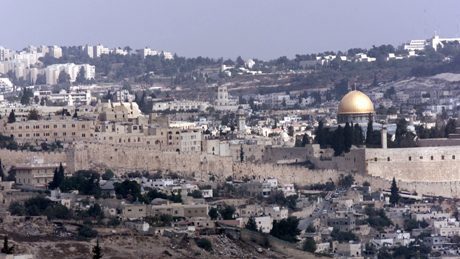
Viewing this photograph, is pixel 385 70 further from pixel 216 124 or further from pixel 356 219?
pixel 356 219

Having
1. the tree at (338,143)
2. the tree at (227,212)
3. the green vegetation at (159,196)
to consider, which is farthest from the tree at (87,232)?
the tree at (338,143)

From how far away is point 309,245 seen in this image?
6038 cm

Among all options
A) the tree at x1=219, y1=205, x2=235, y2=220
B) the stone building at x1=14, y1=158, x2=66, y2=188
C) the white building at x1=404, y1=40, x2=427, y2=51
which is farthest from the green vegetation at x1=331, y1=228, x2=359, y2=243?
the white building at x1=404, y1=40, x2=427, y2=51

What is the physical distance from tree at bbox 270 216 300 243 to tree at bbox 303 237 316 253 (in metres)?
0.34

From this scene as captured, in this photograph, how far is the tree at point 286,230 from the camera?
6121 cm

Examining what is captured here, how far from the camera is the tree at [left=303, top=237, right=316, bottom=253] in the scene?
5965cm

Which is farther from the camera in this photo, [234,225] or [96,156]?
[96,156]

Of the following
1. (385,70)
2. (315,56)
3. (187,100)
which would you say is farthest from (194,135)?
(315,56)

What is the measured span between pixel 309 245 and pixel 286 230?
1.58 metres

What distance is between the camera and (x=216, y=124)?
9706 cm

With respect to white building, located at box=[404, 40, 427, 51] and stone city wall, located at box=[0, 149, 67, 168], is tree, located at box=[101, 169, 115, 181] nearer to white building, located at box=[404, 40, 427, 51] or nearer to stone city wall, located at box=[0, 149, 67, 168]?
stone city wall, located at box=[0, 149, 67, 168]

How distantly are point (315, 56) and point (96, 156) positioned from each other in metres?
79.7

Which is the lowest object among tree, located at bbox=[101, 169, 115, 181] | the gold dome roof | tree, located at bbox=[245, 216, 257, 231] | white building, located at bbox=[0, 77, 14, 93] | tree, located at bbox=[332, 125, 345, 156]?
tree, located at bbox=[245, 216, 257, 231]

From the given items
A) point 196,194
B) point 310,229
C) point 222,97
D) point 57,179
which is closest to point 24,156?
point 57,179
